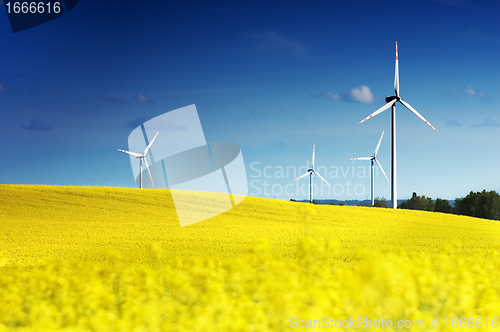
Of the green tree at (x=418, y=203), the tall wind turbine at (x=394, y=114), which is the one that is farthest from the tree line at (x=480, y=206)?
the tall wind turbine at (x=394, y=114)

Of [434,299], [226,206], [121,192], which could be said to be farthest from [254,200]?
[434,299]

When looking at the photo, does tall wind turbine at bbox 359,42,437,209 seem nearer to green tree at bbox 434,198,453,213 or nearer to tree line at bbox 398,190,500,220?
tree line at bbox 398,190,500,220

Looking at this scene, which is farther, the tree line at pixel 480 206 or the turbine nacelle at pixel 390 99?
the tree line at pixel 480 206

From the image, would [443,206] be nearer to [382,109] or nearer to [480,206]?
[480,206]

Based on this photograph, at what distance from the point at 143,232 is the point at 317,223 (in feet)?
38.6

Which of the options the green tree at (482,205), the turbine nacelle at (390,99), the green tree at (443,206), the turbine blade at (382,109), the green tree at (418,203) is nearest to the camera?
the turbine blade at (382,109)

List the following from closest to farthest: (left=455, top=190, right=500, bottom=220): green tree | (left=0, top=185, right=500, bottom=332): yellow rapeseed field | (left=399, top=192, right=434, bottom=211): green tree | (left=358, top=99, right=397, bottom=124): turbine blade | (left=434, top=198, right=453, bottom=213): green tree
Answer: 1. (left=0, top=185, right=500, bottom=332): yellow rapeseed field
2. (left=358, top=99, right=397, bottom=124): turbine blade
3. (left=455, top=190, right=500, bottom=220): green tree
4. (left=434, top=198, right=453, bottom=213): green tree
5. (left=399, top=192, right=434, bottom=211): green tree

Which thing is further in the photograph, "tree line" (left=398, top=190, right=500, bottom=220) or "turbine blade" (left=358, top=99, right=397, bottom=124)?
"tree line" (left=398, top=190, right=500, bottom=220)

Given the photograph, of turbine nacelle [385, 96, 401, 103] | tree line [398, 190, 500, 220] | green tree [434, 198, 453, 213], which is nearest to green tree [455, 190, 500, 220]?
tree line [398, 190, 500, 220]

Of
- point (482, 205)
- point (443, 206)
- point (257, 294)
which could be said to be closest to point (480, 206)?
point (482, 205)

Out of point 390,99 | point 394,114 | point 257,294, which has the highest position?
point 390,99

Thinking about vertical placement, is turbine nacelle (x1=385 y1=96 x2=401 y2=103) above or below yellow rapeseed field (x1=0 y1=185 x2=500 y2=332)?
above

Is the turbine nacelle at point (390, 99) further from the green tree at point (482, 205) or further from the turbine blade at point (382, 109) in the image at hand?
the green tree at point (482, 205)

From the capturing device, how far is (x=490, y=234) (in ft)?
81.1
